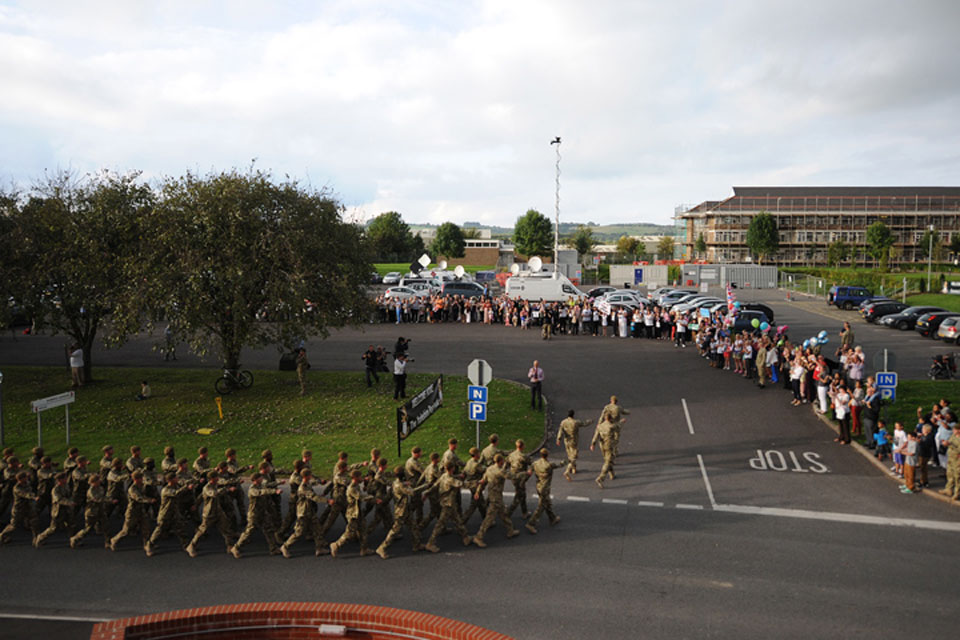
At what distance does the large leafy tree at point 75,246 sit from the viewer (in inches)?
869

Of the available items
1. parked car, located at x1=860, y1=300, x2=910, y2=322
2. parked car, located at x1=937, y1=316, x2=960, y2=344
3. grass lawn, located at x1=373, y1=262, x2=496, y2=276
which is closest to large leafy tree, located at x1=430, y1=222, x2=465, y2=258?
grass lawn, located at x1=373, y1=262, x2=496, y2=276

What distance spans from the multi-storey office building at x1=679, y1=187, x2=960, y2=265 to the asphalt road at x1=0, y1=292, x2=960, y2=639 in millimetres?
92665

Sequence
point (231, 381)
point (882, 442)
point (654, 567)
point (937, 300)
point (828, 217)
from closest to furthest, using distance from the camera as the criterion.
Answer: point (654, 567) → point (882, 442) → point (231, 381) → point (937, 300) → point (828, 217)

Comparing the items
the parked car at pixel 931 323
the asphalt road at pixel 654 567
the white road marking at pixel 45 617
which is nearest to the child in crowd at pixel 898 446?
the asphalt road at pixel 654 567

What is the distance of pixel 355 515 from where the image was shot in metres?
11.4

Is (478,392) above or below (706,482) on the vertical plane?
above

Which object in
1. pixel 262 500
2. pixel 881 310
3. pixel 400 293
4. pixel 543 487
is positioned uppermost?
pixel 400 293

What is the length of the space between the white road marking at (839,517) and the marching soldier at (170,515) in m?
9.93

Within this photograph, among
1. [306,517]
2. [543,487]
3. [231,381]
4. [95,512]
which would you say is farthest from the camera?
[231,381]

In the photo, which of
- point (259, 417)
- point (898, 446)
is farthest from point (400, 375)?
point (898, 446)

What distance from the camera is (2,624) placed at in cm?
918

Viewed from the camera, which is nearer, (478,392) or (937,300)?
(478,392)

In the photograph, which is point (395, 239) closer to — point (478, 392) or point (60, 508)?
point (478, 392)

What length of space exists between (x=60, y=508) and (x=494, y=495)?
24.7 feet
